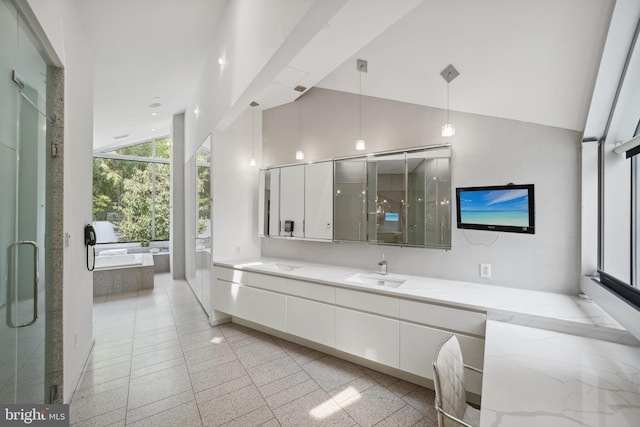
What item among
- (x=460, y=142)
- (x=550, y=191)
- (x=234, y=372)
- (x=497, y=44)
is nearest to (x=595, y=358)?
(x=550, y=191)

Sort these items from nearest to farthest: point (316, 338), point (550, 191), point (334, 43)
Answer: point (550, 191) < point (334, 43) < point (316, 338)

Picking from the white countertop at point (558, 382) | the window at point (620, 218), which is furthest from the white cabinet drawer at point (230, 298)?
the window at point (620, 218)

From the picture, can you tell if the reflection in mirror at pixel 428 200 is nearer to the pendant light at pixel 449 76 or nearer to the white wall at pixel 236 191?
Answer: the pendant light at pixel 449 76

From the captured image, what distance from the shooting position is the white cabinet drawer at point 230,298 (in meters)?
3.59

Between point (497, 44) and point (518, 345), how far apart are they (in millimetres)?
2050

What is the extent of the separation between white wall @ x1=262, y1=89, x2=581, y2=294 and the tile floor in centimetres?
116

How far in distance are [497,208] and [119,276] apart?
251 inches

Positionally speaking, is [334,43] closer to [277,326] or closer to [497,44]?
[497,44]

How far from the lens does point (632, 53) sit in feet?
5.23

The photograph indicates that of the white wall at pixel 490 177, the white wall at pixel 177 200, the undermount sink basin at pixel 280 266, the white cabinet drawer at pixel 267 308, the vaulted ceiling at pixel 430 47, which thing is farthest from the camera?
the white wall at pixel 177 200

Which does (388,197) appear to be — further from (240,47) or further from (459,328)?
(240,47)

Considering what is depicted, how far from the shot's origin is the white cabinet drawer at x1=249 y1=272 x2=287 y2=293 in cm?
323

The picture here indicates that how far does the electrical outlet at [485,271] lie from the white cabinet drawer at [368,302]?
840mm

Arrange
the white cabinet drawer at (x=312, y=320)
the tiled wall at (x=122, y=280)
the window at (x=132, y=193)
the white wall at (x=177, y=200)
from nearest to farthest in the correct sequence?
the white cabinet drawer at (x=312, y=320)
the tiled wall at (x=122, y=280)
the white wall at (x=177, y=200)
the window at (x=132, y=193)
